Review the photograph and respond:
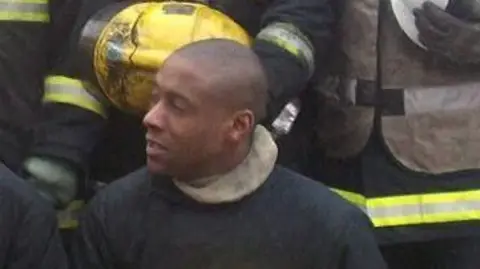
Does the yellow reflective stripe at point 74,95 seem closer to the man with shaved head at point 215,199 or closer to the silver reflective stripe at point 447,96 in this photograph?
the man with shaved head at point 215,199

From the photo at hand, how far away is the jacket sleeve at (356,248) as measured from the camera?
2.33 m

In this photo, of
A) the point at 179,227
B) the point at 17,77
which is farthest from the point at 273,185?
the point at 17,77

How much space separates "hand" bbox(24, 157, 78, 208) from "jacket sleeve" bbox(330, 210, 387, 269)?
0.51 m

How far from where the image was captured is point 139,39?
8.07ft

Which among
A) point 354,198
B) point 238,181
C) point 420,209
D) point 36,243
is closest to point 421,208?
point 420,209

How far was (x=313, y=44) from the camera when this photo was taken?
2596 mm

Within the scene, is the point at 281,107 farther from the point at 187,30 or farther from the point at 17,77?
the point at 17,77

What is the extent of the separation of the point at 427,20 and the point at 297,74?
0.25m

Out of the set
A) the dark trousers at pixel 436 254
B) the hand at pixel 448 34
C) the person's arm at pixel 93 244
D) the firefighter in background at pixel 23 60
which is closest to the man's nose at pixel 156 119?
the person's arm at pixel 93 244

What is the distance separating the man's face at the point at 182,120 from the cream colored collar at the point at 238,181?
0.05m

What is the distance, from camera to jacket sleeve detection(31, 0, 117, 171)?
2.55 m

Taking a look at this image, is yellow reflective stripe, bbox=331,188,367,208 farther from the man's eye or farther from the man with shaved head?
the man's eye

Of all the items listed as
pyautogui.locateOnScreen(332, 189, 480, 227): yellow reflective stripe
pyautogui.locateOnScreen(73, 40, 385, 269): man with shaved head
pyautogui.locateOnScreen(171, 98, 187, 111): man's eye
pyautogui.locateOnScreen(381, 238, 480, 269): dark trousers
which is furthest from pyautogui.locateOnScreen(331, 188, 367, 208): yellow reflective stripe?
pyautogui.locateOnScreen(171, 98, 187, 111): man's eye

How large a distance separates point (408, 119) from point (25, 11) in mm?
718
